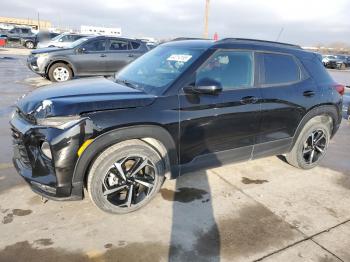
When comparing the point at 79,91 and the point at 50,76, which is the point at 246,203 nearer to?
the point at 79,91

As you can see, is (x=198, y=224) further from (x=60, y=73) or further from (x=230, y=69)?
(x=60, y=73)

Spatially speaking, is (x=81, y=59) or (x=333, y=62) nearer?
(x=81, y=59)

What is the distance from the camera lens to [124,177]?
3312 mm

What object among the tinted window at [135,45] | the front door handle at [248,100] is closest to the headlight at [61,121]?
the front door handle at [248,100]

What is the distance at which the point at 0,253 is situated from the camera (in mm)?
2762

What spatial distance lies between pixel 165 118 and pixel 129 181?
0.75 metres

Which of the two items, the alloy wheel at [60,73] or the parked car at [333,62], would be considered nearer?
the alloy wheel at [60,73]

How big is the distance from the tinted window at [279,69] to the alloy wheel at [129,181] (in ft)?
5.98

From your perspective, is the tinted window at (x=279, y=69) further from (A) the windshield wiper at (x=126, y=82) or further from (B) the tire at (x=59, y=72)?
(B) the tire at (x=59, y=72)

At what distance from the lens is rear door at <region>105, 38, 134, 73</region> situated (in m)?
11.1

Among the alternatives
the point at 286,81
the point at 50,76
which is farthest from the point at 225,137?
the point at 50,76

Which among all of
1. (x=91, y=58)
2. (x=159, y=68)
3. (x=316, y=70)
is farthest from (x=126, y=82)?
(x=91, y=58)

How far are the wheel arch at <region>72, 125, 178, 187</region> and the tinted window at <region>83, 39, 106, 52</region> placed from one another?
8.39m

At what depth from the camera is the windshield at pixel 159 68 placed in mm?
3541
